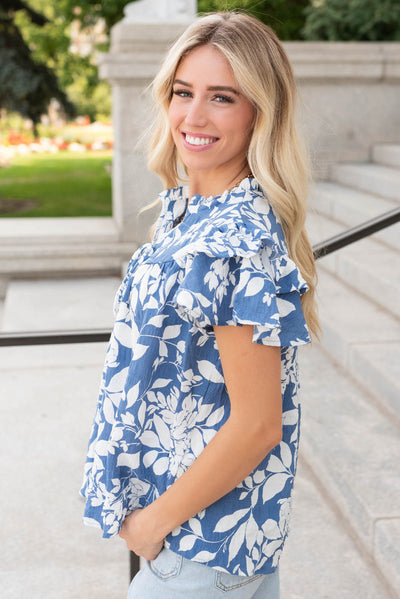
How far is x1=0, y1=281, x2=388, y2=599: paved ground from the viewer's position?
7.66 ft

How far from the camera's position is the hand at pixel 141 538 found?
1236 mm

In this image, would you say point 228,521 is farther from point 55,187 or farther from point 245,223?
point 55,187

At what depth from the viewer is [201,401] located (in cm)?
122

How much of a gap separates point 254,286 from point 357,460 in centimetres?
186

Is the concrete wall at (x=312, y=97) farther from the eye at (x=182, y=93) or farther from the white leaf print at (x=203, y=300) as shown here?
the white leaf print at (x=203, y=300)

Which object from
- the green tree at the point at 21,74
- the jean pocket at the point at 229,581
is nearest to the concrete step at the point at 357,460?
the jean pocket at the point at 229,581

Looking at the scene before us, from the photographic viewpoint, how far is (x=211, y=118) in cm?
127

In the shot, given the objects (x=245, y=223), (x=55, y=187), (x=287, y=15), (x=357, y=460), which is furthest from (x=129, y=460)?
(x=287, y=15)

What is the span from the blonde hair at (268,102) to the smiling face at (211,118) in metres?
0.02

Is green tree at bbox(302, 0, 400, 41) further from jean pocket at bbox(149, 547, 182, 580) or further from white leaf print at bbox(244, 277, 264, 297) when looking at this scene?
jean pocket at bbox(149, 547, 182, 580)

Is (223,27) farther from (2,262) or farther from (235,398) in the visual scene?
(2,262)

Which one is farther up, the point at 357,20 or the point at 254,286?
the point at 357,20

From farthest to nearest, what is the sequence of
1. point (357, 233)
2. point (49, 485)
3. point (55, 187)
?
1. point (55, 187)
2. point (49, 485)
3. point (357, 233)

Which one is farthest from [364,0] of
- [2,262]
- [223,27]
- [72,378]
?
[223,27]
